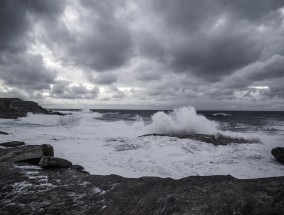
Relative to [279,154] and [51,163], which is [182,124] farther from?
[51,163]

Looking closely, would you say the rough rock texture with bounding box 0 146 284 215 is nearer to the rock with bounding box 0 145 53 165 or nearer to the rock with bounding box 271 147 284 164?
the rock with bounding box 0 145 53 165

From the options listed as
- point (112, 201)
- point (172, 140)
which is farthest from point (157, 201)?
point (172, 140)

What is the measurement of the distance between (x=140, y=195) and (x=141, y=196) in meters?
0.05

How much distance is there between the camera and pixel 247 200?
3.15 meters

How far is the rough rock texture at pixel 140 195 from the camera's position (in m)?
3.11

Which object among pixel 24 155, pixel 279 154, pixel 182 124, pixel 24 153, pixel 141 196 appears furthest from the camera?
pixel 182 124

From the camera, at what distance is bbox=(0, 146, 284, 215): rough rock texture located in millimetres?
3107

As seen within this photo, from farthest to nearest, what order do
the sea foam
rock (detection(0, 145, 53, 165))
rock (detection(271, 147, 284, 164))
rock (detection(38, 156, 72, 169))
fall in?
1. the sea foam
2. rock (detection(271, 147, 284, 164))
3. rock (detection(0, 145, 53, 165))
4. rock (detection(38, 156, 72, 169))

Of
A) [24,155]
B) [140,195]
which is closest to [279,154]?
[140,195]

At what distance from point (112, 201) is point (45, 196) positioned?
138cm

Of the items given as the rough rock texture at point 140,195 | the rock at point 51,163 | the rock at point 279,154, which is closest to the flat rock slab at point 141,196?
the rough rock texture at point 140,195

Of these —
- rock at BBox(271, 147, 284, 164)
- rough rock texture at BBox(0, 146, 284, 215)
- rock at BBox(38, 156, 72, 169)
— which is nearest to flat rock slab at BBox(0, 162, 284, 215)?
rough rock texture at BBox(0, 146, 284, 215)

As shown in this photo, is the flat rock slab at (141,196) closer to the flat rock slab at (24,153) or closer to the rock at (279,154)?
the flat rock slab at (24,153)

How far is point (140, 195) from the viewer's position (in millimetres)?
3775
